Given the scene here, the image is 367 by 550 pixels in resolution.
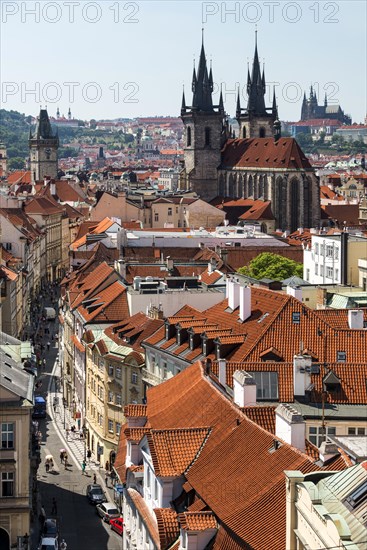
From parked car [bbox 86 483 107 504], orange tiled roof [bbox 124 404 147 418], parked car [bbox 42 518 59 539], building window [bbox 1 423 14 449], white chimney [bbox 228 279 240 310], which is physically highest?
white chimney [bbox 228 279 240 310]

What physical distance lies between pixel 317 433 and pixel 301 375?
259cm

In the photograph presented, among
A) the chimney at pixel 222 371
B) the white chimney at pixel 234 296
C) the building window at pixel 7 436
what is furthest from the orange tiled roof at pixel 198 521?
the white chimney at pixel 234 296

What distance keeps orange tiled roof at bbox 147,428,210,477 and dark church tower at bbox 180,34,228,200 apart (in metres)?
161

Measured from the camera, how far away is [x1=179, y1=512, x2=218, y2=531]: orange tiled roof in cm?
2836

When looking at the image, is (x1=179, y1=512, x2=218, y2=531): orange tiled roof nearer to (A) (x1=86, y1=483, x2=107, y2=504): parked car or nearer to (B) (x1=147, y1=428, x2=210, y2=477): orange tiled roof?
(B) (x1=147, y1=428, x2=210, y2=477): orange tiled roof

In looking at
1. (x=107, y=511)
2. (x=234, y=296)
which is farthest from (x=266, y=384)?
(x=107, y=511)

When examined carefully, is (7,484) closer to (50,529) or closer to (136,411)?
(50,529)

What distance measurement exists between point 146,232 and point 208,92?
81208 mm

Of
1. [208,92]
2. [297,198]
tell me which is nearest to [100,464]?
[297,198]

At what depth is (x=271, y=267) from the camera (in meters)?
95.9

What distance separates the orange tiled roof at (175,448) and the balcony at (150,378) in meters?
22.3

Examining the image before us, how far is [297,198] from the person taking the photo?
173750 mm

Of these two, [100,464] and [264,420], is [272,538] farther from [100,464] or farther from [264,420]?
[100,464]

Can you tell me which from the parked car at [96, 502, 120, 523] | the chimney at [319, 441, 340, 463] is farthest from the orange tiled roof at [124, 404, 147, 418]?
the parked car at [96, 502, 120, 523]
